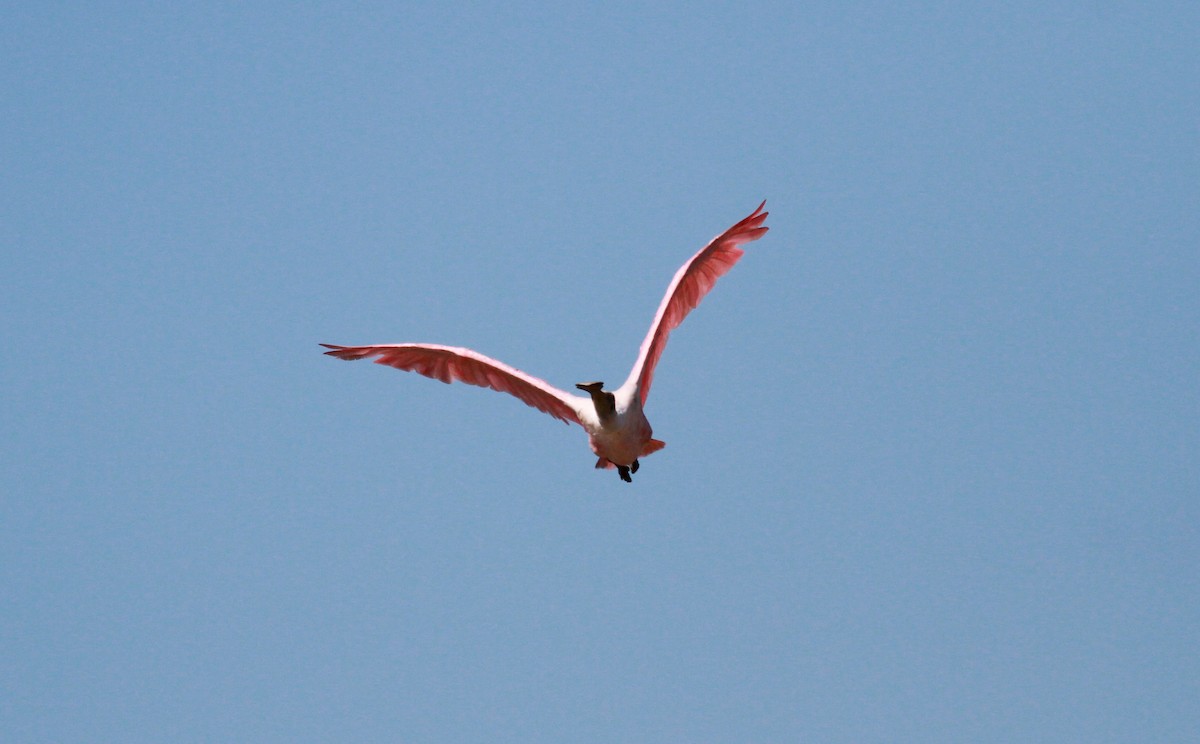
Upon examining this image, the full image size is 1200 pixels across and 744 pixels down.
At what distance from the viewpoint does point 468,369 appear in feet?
79.2

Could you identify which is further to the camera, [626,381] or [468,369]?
[468,369]

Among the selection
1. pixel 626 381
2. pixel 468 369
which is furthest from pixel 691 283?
pixel 468 369

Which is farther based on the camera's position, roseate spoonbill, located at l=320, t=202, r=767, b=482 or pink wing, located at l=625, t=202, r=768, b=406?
pink wing, located at l=625, t=202, r=768, b=406

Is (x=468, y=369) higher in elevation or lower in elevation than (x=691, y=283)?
lower

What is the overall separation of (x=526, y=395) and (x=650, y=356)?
6.26ft

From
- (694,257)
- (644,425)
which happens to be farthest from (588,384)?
(694,257)

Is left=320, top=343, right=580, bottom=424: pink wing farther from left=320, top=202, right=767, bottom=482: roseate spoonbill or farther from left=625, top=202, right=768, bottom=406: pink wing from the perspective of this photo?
left=625, top=202, right=768, bottom=406: pink wing

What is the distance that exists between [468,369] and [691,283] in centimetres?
349

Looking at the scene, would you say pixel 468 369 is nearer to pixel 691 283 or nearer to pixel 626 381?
pixel 626 381

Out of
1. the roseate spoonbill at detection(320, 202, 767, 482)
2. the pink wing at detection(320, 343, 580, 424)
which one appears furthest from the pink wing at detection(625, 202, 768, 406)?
the pink wing at detection(320, 343, 580, 424)

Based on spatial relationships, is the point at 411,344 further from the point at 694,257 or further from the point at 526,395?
the point at 694,257

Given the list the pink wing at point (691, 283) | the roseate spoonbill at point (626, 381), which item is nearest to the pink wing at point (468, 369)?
the roseate spoonbill at point (626, 381)

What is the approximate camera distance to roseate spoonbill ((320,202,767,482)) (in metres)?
22.4

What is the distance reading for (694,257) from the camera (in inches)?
924
